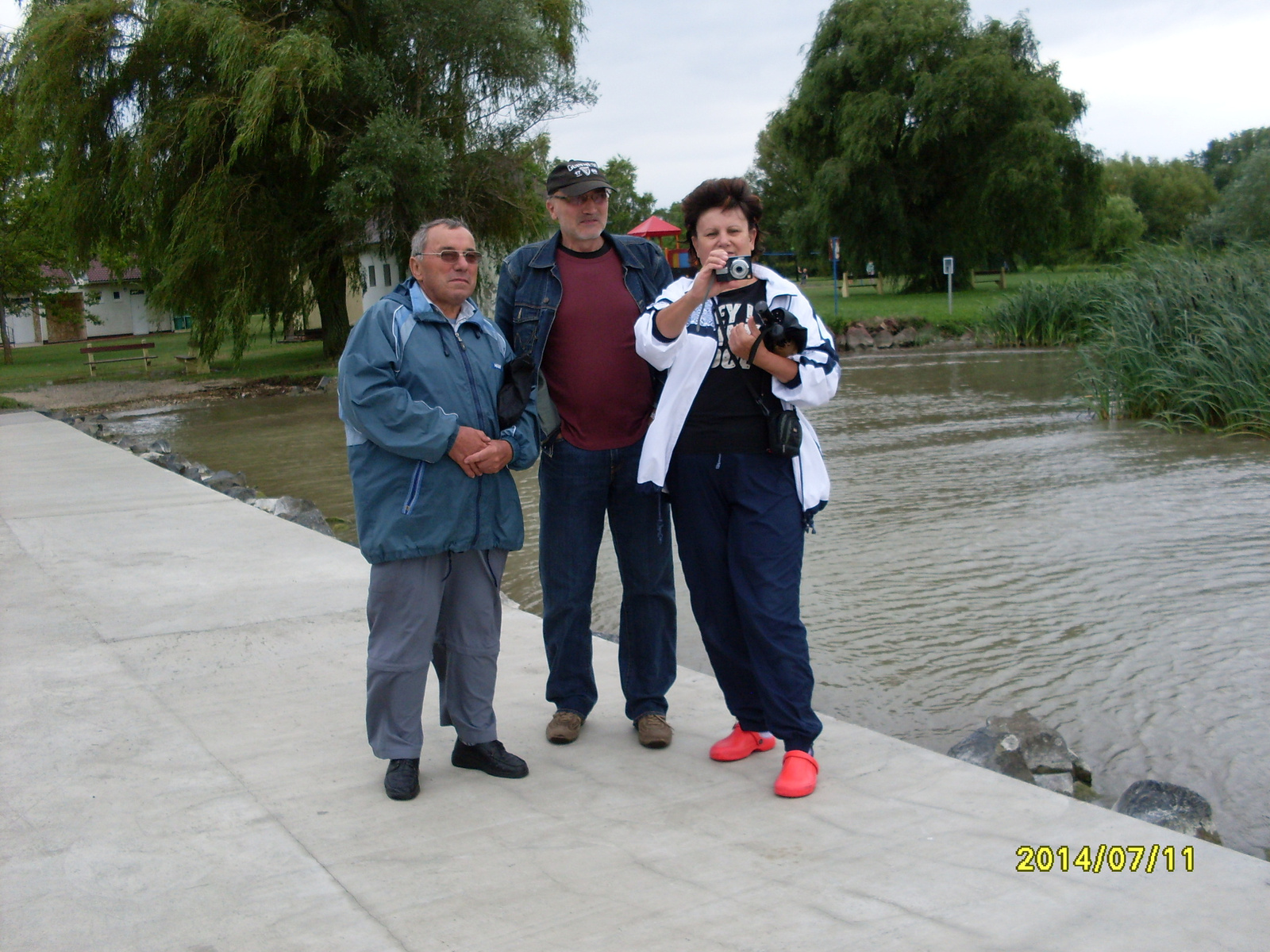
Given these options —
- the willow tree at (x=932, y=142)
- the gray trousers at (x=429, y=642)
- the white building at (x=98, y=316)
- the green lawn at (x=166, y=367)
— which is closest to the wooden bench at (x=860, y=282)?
the willow tree at (x=932, y=142)

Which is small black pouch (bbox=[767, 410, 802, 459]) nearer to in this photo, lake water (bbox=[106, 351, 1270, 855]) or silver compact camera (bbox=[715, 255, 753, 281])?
silver compact camera (bbox=[715, 255, 753, 281])

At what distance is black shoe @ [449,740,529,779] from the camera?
3.72 m

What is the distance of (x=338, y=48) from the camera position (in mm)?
24109

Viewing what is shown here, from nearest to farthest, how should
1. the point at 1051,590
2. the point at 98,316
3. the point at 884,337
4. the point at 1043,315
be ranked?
the point at 1051,590
the point at 1043,315
the point at 884,337
the point at 98,316

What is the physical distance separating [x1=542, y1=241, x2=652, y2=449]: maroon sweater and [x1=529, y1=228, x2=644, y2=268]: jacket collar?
66 millimetres

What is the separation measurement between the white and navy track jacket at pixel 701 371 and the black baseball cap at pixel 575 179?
443 mm

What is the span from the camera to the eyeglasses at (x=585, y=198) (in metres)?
3.86

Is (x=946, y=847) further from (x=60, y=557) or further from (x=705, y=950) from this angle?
(x=60, y=557)

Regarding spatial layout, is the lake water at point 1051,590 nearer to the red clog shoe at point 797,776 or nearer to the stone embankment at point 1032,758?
the stone embankment at point 1032,758

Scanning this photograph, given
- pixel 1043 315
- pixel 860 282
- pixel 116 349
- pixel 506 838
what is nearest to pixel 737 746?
pixel 506 838

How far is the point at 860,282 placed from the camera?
2429 inches

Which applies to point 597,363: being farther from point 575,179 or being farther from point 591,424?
point 575,179

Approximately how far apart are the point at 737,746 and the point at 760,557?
660mm

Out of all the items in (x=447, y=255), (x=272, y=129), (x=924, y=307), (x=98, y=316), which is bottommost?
(x=447, y=255)
